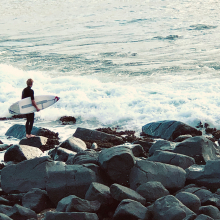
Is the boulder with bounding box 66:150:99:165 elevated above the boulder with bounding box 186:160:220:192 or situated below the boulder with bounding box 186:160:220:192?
above

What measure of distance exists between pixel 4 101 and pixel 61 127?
7.43m

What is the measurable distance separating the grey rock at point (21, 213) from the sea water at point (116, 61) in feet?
27.6

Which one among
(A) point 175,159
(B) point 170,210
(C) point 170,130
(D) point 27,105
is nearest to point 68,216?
(B) point 170,210

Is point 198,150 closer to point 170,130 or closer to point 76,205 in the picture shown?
point 76,205

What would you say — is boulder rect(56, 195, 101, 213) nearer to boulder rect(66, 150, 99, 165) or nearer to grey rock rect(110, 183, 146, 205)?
grey rock rect(110, 183, 146, 205)

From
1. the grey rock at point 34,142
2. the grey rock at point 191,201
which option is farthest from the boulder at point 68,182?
the grey rock at point 34,142

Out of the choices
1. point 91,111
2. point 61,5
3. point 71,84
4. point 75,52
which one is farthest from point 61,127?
point 61,5

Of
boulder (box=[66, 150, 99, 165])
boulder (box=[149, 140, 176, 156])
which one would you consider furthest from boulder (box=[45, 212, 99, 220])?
boulder (box=[149, 140, 176, 156])

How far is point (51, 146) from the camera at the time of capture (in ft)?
46.3

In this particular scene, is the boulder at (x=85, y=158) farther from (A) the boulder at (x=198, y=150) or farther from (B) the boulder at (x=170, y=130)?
(B) the boulder at (x=170, y=130)

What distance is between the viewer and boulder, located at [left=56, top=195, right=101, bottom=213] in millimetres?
7469

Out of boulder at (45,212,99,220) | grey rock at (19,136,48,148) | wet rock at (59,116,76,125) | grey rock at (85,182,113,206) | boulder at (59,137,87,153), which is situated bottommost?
wet rock at (59,116,76,125)

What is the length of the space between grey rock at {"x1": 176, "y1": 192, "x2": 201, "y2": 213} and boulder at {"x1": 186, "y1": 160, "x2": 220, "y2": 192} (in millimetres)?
Result: 1347

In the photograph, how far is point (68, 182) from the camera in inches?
349
